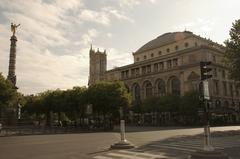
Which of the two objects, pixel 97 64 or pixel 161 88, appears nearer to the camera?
pixel 161 88

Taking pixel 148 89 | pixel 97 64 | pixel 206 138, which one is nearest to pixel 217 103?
pixel 148 89

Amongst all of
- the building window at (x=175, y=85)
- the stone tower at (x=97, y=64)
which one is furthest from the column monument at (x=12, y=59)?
the stone tower at (x=97, y=64)

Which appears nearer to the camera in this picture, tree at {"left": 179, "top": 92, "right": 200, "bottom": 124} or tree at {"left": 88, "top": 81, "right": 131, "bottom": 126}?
tree at {"left": 88, "top": 81, "right": 131, "bottom": 126}

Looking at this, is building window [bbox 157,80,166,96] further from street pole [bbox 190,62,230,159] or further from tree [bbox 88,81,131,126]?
street pole [bbox 190,62,230,159]

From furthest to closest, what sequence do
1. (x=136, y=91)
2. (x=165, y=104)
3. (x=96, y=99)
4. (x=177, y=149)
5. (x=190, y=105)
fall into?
(x=136, y=91)
(x=165, y=104)
(x=190, y=105)
(x=96, y=99)
(x=177, y=149)

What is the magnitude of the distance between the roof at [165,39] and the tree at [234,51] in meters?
51.9

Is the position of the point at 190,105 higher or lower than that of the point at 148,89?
lower

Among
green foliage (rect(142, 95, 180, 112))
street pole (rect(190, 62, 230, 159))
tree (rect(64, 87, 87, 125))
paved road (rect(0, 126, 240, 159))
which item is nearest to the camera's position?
street pole (rect(190, 62, 230, 159))

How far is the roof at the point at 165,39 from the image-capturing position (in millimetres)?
97938

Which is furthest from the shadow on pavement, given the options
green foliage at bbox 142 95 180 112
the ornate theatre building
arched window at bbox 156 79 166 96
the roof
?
the roof

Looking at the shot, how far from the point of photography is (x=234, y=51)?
138 feet

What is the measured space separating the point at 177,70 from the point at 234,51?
48.7m

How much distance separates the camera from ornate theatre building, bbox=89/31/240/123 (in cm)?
8575

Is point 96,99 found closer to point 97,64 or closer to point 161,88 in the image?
point 161,88
